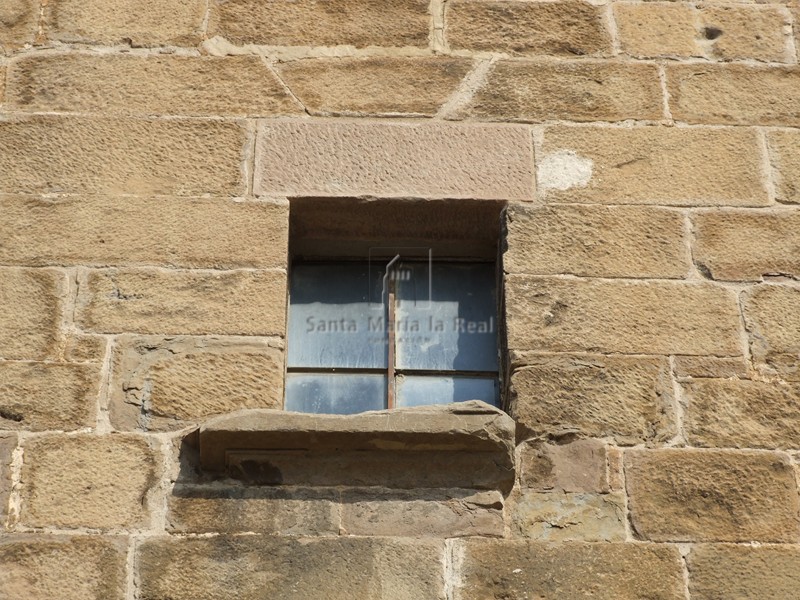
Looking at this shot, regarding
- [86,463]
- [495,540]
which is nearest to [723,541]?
[495,540]

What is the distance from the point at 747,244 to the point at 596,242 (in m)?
0.42

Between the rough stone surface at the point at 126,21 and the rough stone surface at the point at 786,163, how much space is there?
1.73 meters

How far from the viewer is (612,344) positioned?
3549 mm

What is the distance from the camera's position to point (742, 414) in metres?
3.46

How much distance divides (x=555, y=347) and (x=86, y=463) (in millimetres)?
1233

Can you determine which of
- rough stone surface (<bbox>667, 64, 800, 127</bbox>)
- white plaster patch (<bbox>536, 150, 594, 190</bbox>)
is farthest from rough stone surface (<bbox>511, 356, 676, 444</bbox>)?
rough stone surface (<bbox>667, 64, 800, 127</bbox>)

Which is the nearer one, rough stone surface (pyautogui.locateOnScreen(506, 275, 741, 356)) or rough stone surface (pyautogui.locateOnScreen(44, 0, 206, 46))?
rough stone surface (pyautogui.locateOnScreen(506, 275, 741, 356))

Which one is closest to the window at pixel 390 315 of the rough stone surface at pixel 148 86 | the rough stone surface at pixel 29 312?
the rough stone surface at pixel 148 86

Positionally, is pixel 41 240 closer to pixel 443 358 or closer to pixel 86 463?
pixel 86 463

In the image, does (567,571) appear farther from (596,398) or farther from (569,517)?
(596,398)

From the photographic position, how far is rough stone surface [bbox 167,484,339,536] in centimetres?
324

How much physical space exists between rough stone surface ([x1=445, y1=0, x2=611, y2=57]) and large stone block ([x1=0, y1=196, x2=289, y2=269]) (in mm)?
849

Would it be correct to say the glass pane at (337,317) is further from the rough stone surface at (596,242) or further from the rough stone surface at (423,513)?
the rough stone surface at (423,513)

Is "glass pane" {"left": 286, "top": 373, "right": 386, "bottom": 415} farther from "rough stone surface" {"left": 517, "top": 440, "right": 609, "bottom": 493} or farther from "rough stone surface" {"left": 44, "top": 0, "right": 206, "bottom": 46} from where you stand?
"rough stone surface" {"left": 44, "top": 0, "right": 206, "bottom": 46}
